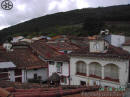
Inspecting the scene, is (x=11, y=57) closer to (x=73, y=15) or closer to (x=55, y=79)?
(x=55, y=79)

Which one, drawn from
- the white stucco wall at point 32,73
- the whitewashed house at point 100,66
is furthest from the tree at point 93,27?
the whitewashed house at point 100,66

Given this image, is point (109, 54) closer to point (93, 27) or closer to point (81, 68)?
point (81, 68)

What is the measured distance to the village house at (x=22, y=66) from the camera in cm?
Answer: 1881

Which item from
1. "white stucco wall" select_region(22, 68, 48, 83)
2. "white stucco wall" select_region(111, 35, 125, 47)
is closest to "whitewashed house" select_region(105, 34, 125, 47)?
"white stucco wall" select_region(111, 35, 125, 47)

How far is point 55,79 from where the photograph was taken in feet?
31.1

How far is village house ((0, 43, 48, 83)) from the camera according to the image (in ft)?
61.7

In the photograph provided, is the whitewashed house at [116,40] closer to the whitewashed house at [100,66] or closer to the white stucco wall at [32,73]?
the whitewashed house at [100,66]

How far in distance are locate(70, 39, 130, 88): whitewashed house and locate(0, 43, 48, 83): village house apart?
592 cm

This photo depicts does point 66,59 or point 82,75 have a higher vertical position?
point 66,59

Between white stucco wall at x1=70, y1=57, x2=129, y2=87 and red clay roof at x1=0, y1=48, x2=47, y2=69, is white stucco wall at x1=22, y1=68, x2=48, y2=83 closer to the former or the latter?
red clay roof at x1=0, y1=48, x2=47, y2=69

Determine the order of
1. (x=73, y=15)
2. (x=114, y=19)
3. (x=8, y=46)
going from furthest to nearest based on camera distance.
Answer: (x=73, y=15) < (x=114, y=19) < (x=8, y=46)

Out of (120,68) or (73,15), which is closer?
(120,68)

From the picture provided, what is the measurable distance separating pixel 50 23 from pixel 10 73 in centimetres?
10200

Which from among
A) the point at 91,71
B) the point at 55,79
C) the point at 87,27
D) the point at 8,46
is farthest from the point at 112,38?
the point at 87,27
